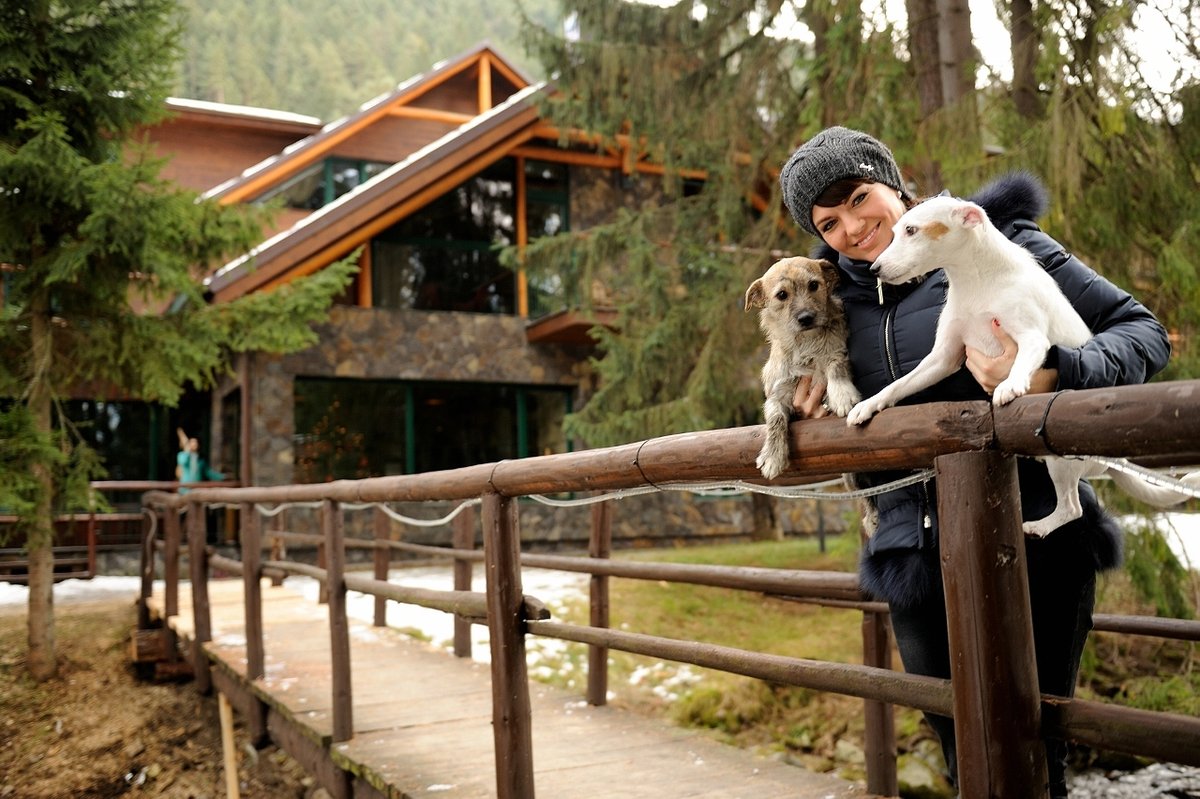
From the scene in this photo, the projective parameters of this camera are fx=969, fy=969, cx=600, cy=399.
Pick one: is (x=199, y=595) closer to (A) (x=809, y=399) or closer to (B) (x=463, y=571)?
(B) (x=463, y=571)

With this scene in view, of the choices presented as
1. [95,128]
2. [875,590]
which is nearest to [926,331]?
[875,590]

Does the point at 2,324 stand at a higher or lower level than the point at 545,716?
higher

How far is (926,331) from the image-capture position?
6.51 ft

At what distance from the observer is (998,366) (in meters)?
1.72

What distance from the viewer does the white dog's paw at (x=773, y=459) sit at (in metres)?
2.02

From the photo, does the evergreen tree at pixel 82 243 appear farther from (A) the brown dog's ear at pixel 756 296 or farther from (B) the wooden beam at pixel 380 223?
(A) the brown dog's ear at pixel 756 296

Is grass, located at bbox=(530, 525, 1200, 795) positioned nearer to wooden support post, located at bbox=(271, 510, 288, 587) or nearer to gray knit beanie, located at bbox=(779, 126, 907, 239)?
wooden support post, located at bbox=(271, 510, 288, 587)

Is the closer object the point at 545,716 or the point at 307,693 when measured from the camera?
the point at 545,716

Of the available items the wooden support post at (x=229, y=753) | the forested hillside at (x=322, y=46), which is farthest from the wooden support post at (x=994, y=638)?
the forested hillside at (x=322, y=46)

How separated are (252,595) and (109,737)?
9.51 feet

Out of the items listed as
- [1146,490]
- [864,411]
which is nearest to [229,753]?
[864,411]

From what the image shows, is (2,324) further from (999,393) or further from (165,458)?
(999,393)

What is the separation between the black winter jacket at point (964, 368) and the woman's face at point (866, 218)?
54mm

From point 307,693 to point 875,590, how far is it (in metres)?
4.02
